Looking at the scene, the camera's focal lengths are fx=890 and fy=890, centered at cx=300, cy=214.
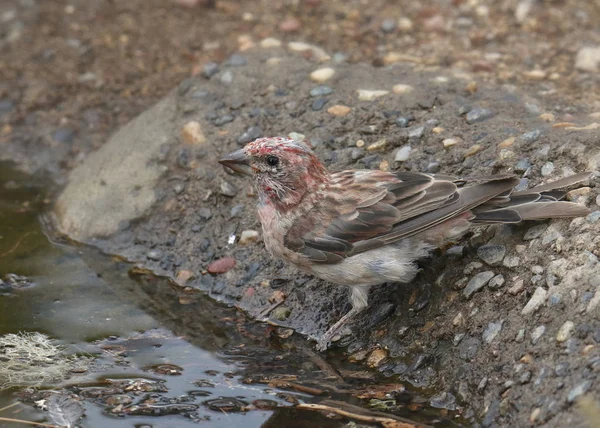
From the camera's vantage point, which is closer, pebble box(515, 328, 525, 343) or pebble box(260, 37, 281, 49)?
pebble box(515, 328, 525, 343)

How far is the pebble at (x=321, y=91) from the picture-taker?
302 inches

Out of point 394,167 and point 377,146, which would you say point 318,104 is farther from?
point 394,167

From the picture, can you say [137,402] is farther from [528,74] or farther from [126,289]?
[528,74]

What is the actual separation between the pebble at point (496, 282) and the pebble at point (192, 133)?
3.07 m

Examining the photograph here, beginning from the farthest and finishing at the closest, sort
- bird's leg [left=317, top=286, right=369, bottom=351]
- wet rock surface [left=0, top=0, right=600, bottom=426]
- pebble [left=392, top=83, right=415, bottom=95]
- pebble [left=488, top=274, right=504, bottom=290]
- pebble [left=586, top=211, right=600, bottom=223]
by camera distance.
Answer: pebble [left=392, top=83, right=415, bottom=95] < bird's leg [left=317, top=286, right=369, bottom=351] < pebble [left=488, top=274, right=504, bottom=290] < pebble [left=586, top=211, right=600, bottom=223] < wet rock surface [left=0, top=0, right=600, bottom=426]

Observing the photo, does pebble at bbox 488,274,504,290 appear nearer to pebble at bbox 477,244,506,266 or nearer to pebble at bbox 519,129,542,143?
pebble at bbox 477,244,506,266

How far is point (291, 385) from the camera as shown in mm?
5590

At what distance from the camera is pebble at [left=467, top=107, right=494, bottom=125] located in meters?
6.93

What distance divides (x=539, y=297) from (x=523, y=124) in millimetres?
1866

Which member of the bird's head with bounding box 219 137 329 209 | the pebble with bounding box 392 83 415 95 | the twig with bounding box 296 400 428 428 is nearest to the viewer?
the twig with bounding box 296 400 428 428

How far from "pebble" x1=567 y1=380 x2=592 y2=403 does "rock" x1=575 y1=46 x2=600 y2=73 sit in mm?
4421

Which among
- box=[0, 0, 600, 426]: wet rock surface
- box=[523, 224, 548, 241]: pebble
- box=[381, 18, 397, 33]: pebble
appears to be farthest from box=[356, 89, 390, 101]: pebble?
box=[523, 224, 548, 241]: pebble

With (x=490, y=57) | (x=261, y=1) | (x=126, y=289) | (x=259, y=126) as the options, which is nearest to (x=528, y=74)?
(x=490, y=57)

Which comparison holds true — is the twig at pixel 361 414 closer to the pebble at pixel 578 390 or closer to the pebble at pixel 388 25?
the pebble at pixel 578 390
